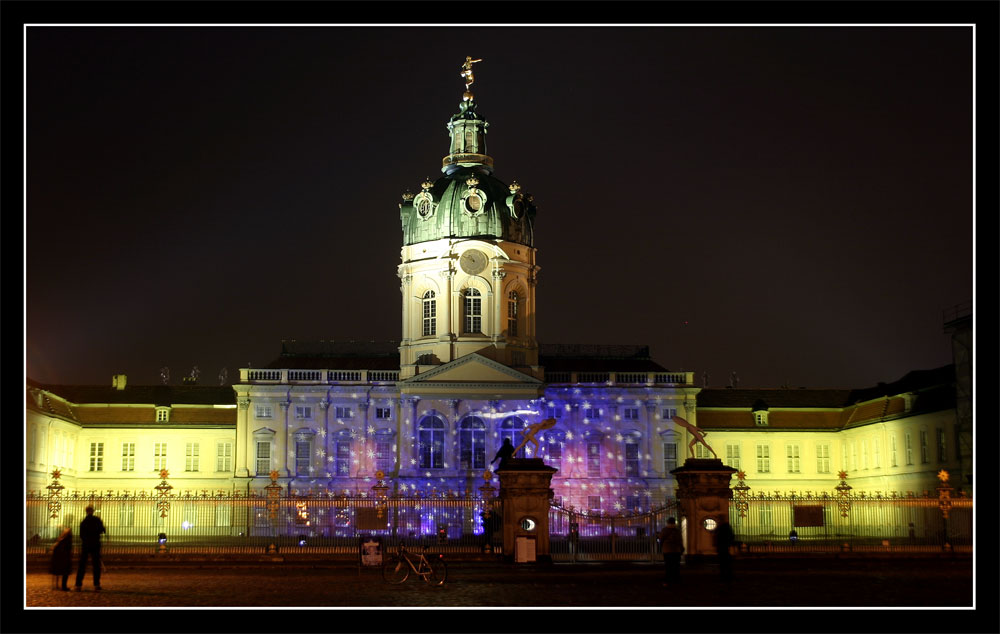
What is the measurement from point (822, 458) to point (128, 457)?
124ft

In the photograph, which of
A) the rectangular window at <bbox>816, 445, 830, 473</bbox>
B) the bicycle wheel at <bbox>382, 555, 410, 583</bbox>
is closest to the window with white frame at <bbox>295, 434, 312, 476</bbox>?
the rectangular window at <bbox>816, 445, 830, 473</bbox>

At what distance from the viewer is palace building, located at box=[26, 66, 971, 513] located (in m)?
71.4

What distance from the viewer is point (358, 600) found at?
2616cm

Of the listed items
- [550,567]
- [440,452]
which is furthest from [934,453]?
[550,567]

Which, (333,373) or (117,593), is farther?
(333,373)

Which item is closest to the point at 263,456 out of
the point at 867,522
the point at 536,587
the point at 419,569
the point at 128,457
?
the point at 128,457

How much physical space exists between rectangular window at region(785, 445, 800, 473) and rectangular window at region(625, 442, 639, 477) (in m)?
9.24

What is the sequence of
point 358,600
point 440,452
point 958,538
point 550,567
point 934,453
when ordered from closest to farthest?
point 358,600
point 550,567
point 958,538
point 934,453
point 440,452

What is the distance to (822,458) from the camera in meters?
76.9

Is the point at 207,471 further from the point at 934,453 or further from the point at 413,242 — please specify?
the point at 934,453

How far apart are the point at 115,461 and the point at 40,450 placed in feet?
27.9

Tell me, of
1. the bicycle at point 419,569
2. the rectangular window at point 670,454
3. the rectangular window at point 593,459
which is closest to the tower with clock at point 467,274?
the rectangular window at point 593,459

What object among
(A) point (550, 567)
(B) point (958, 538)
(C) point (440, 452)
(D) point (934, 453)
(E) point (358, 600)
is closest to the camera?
(E) point (358, 600)

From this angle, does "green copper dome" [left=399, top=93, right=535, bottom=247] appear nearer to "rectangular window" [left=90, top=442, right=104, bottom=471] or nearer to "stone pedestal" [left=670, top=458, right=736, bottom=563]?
"rectangular window" [left=90, top=442, right=104, bottom=471]
